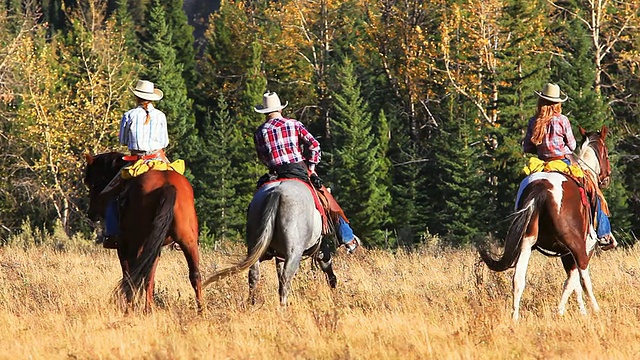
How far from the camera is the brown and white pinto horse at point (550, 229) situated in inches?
412

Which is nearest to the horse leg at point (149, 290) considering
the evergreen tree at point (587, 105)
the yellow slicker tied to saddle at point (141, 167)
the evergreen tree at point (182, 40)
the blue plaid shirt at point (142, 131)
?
the yellow slicker tied to saddle at point (141, 167)

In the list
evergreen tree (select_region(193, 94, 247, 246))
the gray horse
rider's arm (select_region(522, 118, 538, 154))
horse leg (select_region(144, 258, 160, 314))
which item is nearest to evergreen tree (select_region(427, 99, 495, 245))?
evergreen tree (select_region(193, 94, 247, 246))

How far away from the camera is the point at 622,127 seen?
48500 millimetres

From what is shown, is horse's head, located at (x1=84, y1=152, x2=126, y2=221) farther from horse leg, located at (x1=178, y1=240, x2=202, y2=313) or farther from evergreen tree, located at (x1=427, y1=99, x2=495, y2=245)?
evergreen tree, located at (x1=427, y1=99, x2=495, y2=245)

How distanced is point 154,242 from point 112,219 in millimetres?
1070

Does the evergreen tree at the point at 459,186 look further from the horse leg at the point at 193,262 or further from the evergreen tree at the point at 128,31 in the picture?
the evergreen tree at the point at 128,31

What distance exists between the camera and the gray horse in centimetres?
1076

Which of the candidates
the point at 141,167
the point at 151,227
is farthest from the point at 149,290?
the point at 141,167

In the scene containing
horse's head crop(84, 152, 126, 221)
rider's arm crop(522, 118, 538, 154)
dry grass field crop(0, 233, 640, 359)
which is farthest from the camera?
horse's head crop(84, 152, 126, 221)

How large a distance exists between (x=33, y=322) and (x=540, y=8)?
48.3m

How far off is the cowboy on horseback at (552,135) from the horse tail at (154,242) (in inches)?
153

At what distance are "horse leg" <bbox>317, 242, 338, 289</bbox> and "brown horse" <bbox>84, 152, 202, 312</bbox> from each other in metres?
1.79

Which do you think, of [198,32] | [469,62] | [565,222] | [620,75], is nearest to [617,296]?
[565,222]

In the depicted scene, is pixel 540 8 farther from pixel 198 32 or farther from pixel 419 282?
pixel 198 32
